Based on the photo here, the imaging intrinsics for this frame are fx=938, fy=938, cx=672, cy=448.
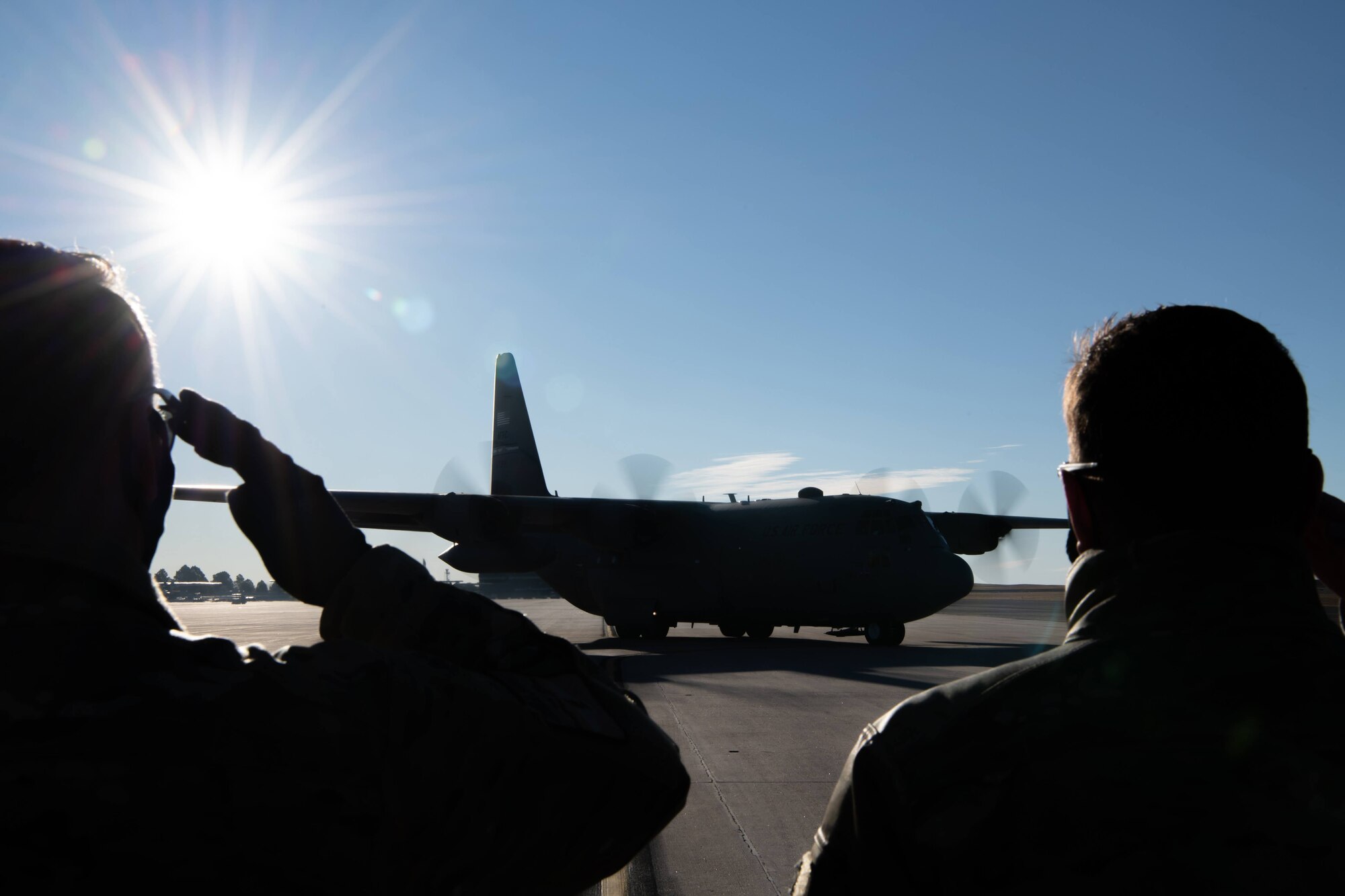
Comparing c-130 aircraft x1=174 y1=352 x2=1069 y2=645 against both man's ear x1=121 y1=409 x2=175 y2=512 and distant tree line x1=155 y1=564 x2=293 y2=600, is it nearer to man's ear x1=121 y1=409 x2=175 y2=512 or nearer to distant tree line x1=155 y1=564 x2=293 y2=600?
man's ear x1=121 y1=409 x2=175 y2=512

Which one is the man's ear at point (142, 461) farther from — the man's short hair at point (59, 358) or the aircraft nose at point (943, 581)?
the aircraft nose at point (943, 581)

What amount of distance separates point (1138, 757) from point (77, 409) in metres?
1.51

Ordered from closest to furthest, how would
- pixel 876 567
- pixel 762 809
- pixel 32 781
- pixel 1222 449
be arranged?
pixel 32 781 → pixel 1222 449 → pixel 762 809 → pixel 876 567

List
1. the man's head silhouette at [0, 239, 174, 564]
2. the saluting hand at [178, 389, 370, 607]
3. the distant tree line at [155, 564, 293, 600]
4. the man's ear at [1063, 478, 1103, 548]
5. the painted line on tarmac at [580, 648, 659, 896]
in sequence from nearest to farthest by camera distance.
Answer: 1. the man's head silhouette at [0, 239, 174, 564]
2. the saluting hand at [178, 389, 370, 607]
3. the man's ear at [1063, 478, 1103, 548]
4. the painted line on tarmac at [580, 648, 659, 896]
5. the distant tree line at [155, 564, 293, 600]

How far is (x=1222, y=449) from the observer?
1.43 meters

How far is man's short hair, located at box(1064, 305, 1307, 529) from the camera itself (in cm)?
143

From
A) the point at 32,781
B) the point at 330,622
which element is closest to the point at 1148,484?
the point at 330,622

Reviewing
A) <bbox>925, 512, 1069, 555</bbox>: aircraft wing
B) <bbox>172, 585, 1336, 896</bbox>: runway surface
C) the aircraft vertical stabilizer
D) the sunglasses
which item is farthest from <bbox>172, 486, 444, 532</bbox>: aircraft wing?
the sunglasses

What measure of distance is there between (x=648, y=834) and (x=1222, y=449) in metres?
1.04

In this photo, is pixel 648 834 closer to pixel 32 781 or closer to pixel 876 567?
pixel 32 781

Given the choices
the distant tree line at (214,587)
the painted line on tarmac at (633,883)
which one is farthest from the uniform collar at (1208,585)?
the distant tree line at (214,587)

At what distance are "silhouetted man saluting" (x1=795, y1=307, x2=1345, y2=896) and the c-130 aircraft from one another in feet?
49.9

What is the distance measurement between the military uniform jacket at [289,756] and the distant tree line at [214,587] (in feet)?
299

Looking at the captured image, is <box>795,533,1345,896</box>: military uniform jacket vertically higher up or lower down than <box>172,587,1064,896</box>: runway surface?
higher up
